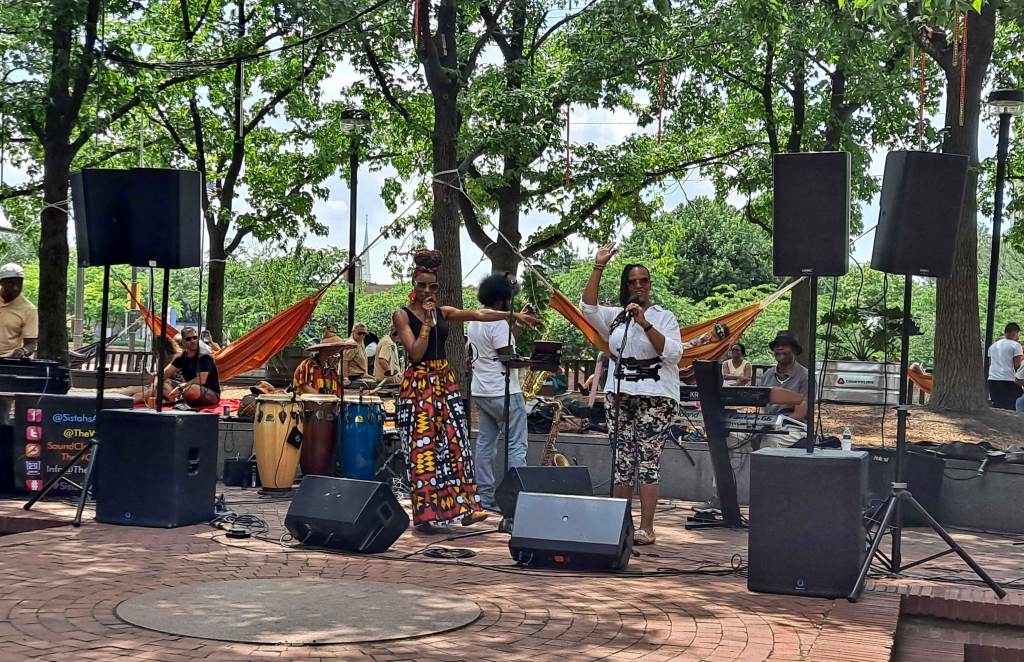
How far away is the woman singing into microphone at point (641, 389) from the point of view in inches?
278

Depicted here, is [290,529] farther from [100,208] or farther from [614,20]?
[614,20]

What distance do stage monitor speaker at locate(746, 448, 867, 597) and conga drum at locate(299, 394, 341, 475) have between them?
4977 millimetres

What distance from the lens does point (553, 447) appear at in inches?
402

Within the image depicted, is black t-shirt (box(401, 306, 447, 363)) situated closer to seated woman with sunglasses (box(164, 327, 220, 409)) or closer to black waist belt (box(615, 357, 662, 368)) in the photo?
black waist belt (box(615, 357, 662, 368))

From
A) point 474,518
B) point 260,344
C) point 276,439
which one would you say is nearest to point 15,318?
point 276,439

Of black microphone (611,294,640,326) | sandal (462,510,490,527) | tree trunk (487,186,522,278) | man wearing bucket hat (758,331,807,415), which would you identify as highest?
tree trunk (487,186,522,278)

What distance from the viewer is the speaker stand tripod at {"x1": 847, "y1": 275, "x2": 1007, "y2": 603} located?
5.74m

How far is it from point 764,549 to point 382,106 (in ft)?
51.1

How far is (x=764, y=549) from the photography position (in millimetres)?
5805

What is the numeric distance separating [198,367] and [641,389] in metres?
5.61

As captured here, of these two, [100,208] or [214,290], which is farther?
[214,290]

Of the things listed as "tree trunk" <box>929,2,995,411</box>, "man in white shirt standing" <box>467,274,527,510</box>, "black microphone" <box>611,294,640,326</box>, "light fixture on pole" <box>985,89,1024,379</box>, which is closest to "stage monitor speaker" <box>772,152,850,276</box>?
"black microphone" <box>611,294,640,326</box>

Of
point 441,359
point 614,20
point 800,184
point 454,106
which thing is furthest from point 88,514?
point 614,20

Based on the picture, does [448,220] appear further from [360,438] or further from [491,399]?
[491,399]
